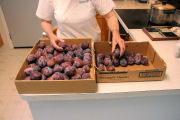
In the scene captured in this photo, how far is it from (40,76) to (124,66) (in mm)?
551

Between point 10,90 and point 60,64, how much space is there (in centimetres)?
166

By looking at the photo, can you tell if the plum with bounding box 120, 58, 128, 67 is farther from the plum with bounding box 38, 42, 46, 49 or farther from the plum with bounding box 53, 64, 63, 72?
the plum with bounding box 38, 42, 46, 49

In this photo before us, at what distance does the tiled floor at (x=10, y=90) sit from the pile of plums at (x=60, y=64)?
1.17 metres

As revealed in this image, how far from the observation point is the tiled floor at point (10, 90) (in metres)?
1.86

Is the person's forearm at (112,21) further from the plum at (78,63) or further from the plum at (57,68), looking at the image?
the plum at (57,68)

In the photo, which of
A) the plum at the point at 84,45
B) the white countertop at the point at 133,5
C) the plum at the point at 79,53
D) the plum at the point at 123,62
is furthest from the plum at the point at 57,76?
the white countertop at the point at 133,5

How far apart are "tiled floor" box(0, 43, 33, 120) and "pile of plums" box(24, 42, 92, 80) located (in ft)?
3.84

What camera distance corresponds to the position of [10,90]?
221 centimetres

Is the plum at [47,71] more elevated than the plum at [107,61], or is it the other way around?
the plum at [47,71]

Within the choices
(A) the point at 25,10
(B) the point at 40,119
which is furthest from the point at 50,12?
(A) the point at 25,10

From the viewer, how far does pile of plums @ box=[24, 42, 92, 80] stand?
2.75 feet

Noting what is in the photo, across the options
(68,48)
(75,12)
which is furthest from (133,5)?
(68,48)

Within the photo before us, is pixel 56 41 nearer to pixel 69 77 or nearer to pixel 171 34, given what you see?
pixel 69 77

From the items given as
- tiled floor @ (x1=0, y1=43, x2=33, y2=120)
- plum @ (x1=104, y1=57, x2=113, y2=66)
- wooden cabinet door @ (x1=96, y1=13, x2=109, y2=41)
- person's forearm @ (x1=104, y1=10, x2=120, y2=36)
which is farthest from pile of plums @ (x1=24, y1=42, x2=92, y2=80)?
wooden cabinet door @ (x1=96, y1=13, x2=109, y2=41)
